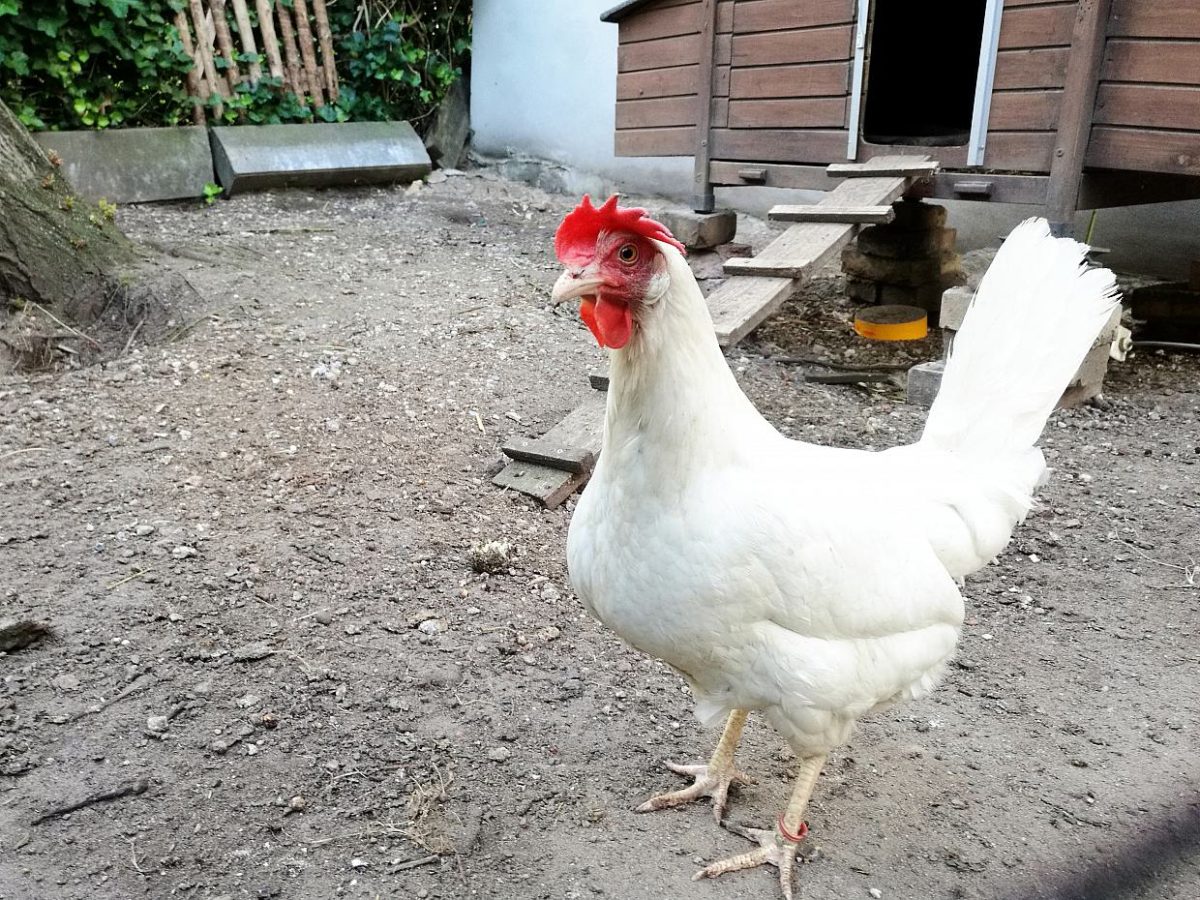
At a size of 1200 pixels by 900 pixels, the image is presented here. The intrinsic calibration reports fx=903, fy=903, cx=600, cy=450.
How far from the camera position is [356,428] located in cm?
407

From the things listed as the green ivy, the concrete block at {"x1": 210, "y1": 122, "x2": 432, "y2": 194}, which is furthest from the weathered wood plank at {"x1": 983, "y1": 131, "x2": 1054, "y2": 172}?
the green ivy

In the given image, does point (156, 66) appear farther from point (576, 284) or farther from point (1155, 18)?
point (576, 284)

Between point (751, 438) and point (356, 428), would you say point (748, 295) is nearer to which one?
point (356, 428)

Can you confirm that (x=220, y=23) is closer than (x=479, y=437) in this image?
No

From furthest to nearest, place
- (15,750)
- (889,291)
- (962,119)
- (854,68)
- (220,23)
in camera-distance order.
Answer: (220,23)
(962,119)
(889,291)
(854,68)
(15,750)

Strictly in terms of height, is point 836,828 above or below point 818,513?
below

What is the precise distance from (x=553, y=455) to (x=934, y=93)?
4996mm

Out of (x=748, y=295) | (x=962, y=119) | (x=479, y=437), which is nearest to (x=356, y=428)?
(x=479, y=437)

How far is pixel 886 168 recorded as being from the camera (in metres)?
4.98

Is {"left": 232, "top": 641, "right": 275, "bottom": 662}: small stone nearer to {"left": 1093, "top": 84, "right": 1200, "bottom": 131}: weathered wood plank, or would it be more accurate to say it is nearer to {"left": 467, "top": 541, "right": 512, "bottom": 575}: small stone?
{"left": 467, "top": 541, "right": 512, "bottom": 575}: small stone

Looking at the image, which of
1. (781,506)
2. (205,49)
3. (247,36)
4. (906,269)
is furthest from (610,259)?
(247,36)

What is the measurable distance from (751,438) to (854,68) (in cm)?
403

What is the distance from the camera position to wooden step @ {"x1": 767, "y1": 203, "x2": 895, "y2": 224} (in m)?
4.53

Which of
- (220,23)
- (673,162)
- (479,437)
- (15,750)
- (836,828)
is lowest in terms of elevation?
(836,828)
